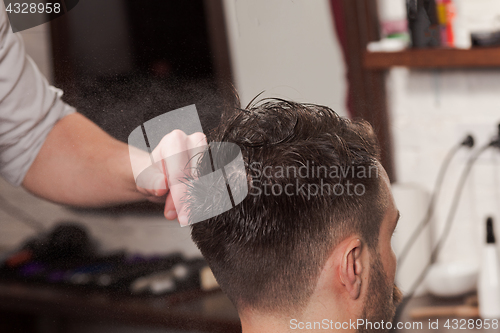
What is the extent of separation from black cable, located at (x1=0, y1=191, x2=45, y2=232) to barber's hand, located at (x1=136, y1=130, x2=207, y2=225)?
0.72ft

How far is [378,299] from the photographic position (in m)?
0.70

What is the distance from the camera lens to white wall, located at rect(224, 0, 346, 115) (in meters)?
0.78

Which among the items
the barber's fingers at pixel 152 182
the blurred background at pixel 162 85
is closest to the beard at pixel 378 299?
the blurred background at pixel 162 85

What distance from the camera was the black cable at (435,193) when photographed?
96 cm

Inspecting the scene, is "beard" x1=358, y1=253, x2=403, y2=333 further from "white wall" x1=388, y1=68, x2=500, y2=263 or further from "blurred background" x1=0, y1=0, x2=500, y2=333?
"white wall" x1=388, y1=68, x2=500, y2=263

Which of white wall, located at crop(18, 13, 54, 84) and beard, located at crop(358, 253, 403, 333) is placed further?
white wall, located at crop(18, 13, 54, 84)

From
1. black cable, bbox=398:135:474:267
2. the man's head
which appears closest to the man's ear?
the man's head

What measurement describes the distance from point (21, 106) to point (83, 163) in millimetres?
148

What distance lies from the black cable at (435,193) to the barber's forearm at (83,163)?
583mm

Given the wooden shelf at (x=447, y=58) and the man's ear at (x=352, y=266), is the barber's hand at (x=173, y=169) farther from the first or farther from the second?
the wooden shelf at (x=447, y=58)

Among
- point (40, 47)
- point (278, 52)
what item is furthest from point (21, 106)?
point (278, 52)

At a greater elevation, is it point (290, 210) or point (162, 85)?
point (162, 85)

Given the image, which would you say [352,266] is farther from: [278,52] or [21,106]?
[21,106]

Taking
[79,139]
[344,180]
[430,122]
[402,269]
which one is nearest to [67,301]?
[79,139]
